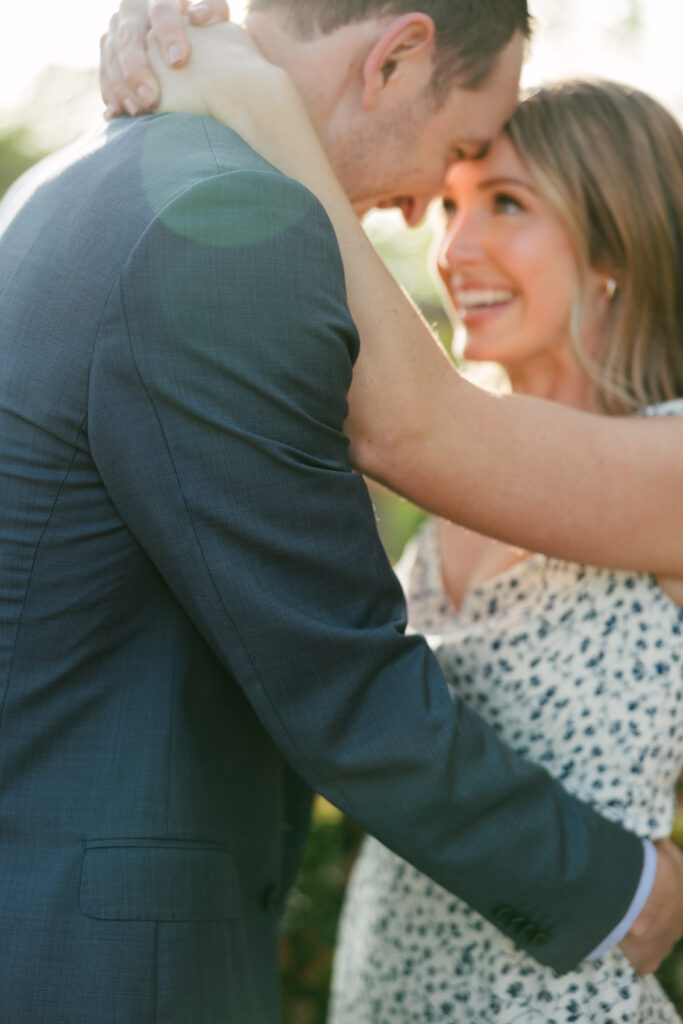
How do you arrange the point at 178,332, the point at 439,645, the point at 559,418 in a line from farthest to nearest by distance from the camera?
the point at 439,645 → the point at 559,418 → the point at 178,332

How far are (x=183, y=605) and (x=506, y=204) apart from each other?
1.77 meters

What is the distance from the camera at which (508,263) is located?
9.00 ft

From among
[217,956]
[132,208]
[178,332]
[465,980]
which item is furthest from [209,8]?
[465,980]

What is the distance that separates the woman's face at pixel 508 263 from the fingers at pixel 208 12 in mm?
1065

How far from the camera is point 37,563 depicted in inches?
59.1

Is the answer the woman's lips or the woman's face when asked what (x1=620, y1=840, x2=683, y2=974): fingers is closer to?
the woman's face

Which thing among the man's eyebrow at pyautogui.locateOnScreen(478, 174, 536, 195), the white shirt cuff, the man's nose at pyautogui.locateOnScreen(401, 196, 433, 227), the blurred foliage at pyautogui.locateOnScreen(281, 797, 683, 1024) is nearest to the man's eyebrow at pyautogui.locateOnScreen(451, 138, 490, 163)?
the man's nose at pyautogui.locateOnScreen(401, 196, 433, 227)

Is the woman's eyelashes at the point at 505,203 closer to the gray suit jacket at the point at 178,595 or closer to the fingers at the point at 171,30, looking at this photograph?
the fingers at the point at 171,30

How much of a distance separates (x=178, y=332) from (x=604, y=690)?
4.35 ft

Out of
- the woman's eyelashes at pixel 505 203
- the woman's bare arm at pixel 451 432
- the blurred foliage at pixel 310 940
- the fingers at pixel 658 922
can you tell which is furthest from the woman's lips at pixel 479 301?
the blurred foliage at pixel 310 940

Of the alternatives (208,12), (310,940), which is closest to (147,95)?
(208,12)

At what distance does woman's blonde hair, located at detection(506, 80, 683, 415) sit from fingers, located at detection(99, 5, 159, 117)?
4.01 feet

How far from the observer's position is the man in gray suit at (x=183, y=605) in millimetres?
1396

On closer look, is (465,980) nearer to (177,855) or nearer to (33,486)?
(177,855)
